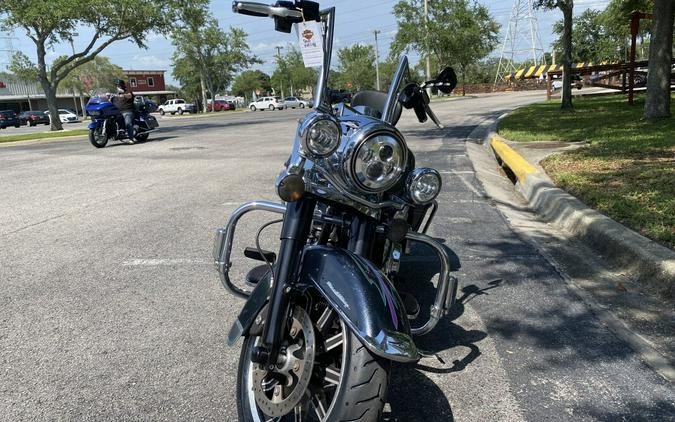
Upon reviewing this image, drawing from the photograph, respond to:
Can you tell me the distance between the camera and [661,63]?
11.8m

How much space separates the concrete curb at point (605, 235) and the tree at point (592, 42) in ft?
179

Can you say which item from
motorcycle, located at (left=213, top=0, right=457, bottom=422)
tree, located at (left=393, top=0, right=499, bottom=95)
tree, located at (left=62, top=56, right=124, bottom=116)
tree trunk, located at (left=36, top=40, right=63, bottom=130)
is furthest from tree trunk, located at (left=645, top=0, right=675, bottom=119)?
tree, located at (left=62, top=56, right=124, bottom=116)

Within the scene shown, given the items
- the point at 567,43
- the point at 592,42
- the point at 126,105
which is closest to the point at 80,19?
the point at 126,105

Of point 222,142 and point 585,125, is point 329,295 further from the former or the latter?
point 222,142

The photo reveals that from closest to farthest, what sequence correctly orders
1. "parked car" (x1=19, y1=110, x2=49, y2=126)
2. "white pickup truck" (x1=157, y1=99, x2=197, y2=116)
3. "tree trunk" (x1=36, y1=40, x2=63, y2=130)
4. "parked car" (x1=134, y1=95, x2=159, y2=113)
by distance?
"parked car" (x1=134, y1=95, x2=159, y2=113), "tree trunk" (x1=36, y1=40, x2=63, y2=130), "parked car" (x1=19, y1=110, x2=49, y2=126), "white pickup truck" (x1=157, y1=99, x2=197, y2=116)

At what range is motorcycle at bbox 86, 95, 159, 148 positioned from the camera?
15.1m

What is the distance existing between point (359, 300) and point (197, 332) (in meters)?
1.70

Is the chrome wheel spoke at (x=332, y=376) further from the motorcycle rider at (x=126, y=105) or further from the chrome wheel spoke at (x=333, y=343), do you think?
the motorcycle rider at (x=126, y=105)

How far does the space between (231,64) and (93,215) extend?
61.5 m

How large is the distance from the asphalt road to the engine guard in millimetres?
628

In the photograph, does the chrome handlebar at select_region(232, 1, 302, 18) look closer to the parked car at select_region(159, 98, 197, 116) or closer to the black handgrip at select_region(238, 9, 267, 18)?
the black handgrip at select_region(238, 9, 267, 18)

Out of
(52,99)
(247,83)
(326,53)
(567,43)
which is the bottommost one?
(326,53)

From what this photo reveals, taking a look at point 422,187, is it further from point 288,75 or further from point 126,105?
point 288,75

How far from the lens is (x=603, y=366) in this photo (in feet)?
9.69
